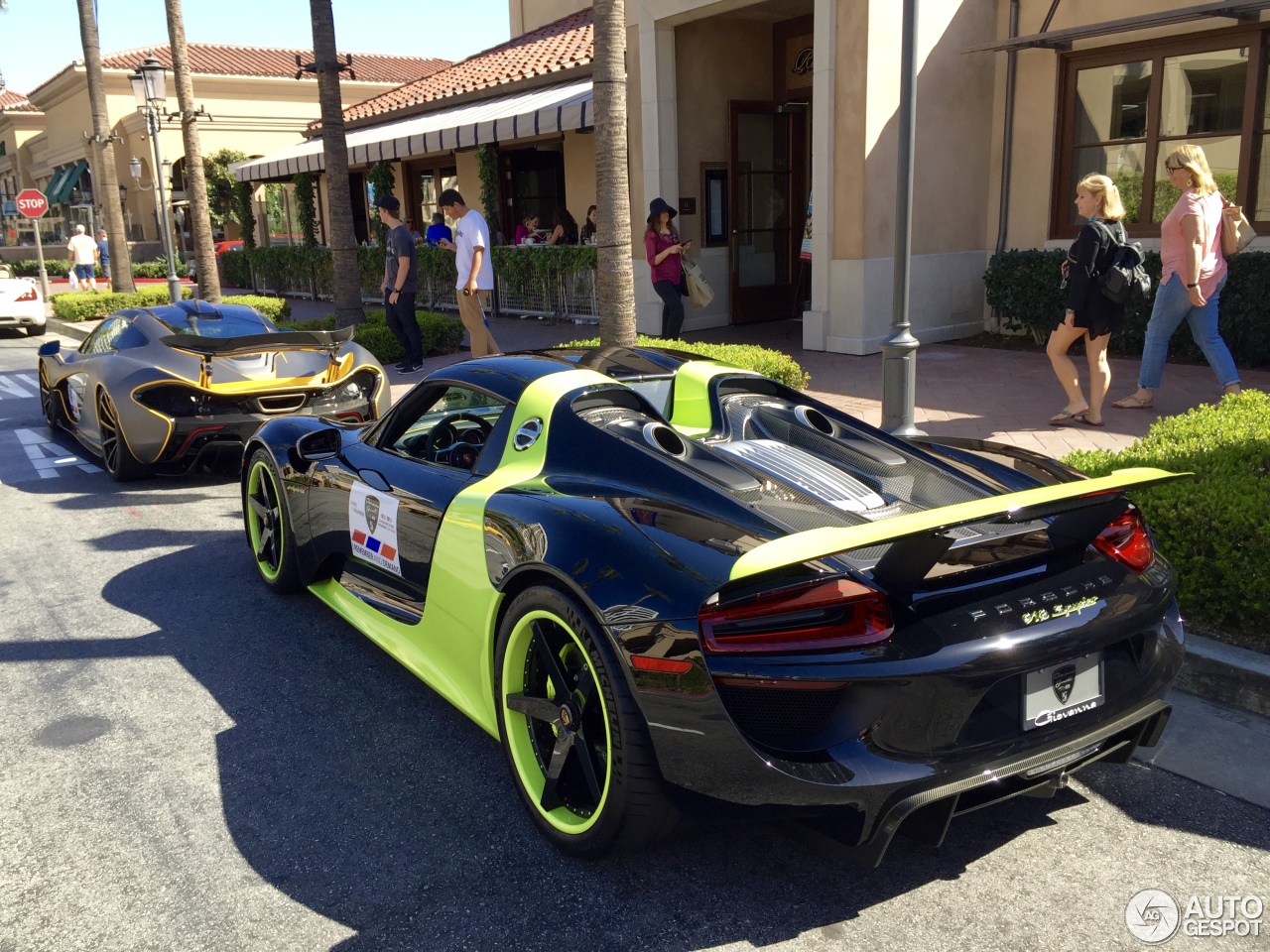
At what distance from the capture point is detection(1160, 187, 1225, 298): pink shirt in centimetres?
721

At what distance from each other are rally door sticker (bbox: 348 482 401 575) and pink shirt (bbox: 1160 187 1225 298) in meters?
5.94

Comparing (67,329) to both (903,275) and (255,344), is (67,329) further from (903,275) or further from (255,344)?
(903,275)

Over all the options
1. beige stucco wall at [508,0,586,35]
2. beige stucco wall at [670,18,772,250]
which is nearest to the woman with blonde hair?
beige stucco wall at [670,18,772,250]

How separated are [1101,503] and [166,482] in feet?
22.9

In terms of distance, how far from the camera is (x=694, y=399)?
3.83 meters

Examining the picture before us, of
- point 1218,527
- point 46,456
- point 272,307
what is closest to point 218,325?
point 46,456

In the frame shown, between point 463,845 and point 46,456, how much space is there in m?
7.51

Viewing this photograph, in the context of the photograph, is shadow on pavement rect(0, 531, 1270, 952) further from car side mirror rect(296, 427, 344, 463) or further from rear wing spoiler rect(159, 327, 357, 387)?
rear wing spoiler rect(159, 327, 357, 387)

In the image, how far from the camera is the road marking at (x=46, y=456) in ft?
27.5

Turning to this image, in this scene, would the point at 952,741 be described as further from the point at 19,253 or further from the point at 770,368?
the point at 19,253

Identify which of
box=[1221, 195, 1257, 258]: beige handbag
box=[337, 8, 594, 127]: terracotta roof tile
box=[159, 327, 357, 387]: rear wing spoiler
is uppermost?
box=[337, 8, 594, 127]: terracotta roof tile

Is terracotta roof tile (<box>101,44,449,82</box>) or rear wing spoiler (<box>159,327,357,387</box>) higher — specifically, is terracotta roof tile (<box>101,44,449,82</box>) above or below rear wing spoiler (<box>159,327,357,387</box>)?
above

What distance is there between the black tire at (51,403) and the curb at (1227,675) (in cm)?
894

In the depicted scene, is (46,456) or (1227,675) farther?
(46,456)
